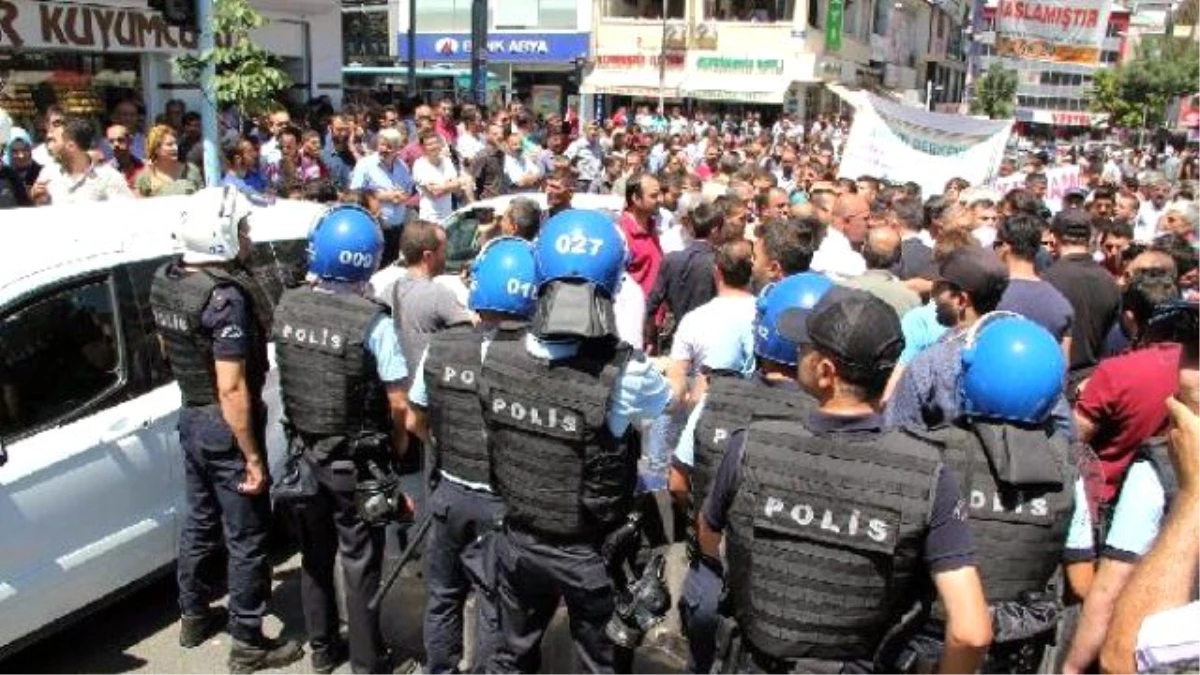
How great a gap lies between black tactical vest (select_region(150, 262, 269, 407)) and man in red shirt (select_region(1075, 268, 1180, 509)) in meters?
3.32

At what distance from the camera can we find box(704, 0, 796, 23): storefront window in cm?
4106

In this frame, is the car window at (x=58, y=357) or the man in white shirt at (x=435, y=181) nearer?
the car window at (x=58, y=357)

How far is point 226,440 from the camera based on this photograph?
4445 millimetres

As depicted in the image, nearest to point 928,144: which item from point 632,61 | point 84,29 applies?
point 84,29

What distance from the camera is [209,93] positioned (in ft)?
29.5

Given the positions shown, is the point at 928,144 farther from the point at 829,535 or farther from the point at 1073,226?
the point at 829,535

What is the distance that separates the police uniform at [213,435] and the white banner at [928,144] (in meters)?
8.02

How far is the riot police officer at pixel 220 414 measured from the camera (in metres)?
4.30

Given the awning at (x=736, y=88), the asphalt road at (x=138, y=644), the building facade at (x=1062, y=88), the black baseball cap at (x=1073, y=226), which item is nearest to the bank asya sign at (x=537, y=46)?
the awning at (x=736, y=88)

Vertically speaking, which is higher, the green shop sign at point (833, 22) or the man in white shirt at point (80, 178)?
the green shop sign at point (833, 22)

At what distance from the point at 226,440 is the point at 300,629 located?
1.10m

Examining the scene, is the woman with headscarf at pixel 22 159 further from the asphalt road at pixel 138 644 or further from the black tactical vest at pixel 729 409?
the black tactical vest at pixel 729 409

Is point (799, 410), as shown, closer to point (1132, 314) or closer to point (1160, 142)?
point (1132, 314)

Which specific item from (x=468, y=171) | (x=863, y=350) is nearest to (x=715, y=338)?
(x=863, y=350)
